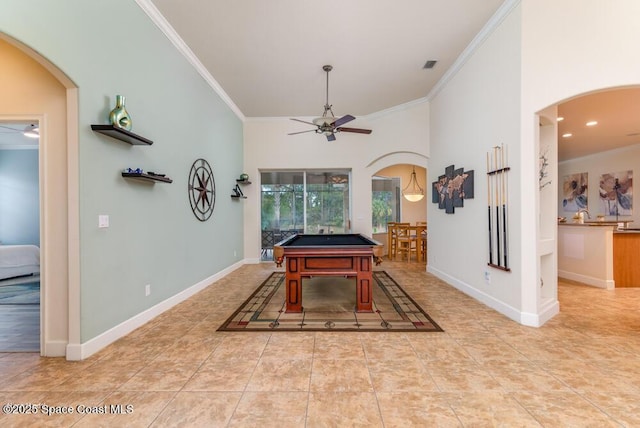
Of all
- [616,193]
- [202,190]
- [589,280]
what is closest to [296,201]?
[202,190]

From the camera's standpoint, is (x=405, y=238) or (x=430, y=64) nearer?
(x=430, y=64)

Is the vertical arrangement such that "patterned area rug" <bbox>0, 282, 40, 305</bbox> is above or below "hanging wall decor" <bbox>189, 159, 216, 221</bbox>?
below

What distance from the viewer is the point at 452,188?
464cm

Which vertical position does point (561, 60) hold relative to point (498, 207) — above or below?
above

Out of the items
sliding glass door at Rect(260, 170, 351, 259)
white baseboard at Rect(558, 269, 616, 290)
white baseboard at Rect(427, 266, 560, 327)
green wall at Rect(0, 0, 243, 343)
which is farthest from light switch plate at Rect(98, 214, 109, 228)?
white baseboard at Rect(558, 269, 616, 290)

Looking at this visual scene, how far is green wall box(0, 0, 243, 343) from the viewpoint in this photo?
2314mm

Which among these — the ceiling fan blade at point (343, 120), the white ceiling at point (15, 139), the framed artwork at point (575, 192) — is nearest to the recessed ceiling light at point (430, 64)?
the ceiling fan blade at point (343, 120)

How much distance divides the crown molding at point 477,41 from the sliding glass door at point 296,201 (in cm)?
313

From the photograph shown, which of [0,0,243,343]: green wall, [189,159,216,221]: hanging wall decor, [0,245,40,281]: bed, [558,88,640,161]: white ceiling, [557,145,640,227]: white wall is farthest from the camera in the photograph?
[557,145,640,227]: white wall

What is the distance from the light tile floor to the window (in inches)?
238

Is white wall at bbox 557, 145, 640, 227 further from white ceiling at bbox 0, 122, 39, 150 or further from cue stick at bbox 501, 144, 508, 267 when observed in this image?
white ceiling at bbox 0, 122, 39, 150

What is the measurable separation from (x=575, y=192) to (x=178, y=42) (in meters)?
11.0

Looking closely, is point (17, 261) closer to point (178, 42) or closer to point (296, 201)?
point (178, 42)

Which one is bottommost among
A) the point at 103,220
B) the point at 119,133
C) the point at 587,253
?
the point at 587,253
